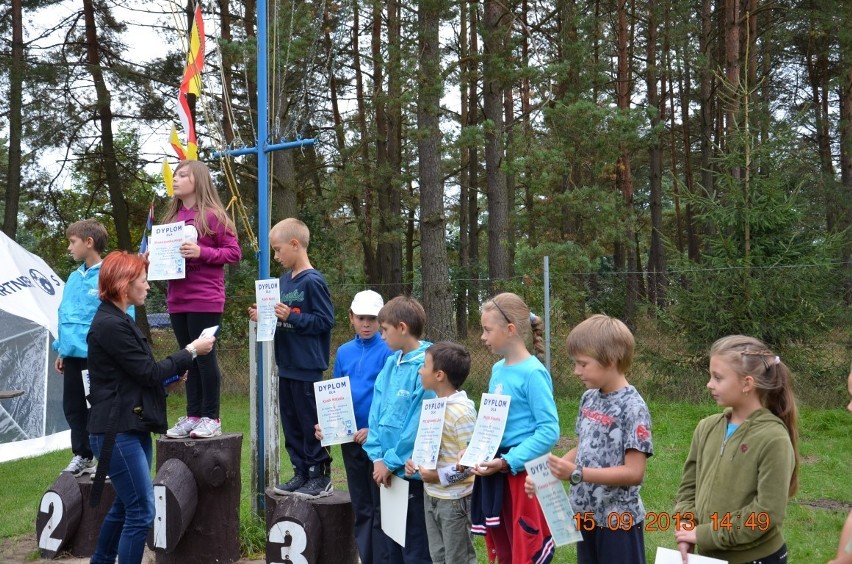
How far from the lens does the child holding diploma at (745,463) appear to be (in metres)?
2.88

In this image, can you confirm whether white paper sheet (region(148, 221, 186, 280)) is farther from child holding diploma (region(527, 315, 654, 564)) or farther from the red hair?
child holding diploma (region(527, 315, 654, 564))

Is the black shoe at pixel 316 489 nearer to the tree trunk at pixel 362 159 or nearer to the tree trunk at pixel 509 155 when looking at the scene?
the tree trunk at pixel 509 155

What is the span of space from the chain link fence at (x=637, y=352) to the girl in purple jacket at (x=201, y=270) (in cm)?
592

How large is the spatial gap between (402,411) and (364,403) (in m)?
0.53

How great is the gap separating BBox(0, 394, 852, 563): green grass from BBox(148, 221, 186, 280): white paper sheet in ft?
6.18

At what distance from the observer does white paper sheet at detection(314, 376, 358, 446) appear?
442cm

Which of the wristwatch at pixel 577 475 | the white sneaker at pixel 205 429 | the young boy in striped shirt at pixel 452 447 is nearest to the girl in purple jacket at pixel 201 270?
the white sneaker at pixel 205 429

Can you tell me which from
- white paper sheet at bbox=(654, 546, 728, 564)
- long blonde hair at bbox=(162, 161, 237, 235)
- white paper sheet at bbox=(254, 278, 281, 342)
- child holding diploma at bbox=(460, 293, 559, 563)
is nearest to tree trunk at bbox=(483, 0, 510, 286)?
long blonde hair at bbox=(162, 161, 237, 235)

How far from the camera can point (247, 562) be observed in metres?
5.43

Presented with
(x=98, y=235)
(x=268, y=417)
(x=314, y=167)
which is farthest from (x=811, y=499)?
(x=314, y=167)

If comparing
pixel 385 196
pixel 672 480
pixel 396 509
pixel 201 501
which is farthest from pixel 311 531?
pixel 385 196

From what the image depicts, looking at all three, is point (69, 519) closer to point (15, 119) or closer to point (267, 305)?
point (267, 305)

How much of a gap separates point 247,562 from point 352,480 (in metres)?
1.24

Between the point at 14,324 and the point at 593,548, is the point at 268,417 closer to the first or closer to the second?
the point at 593,548
